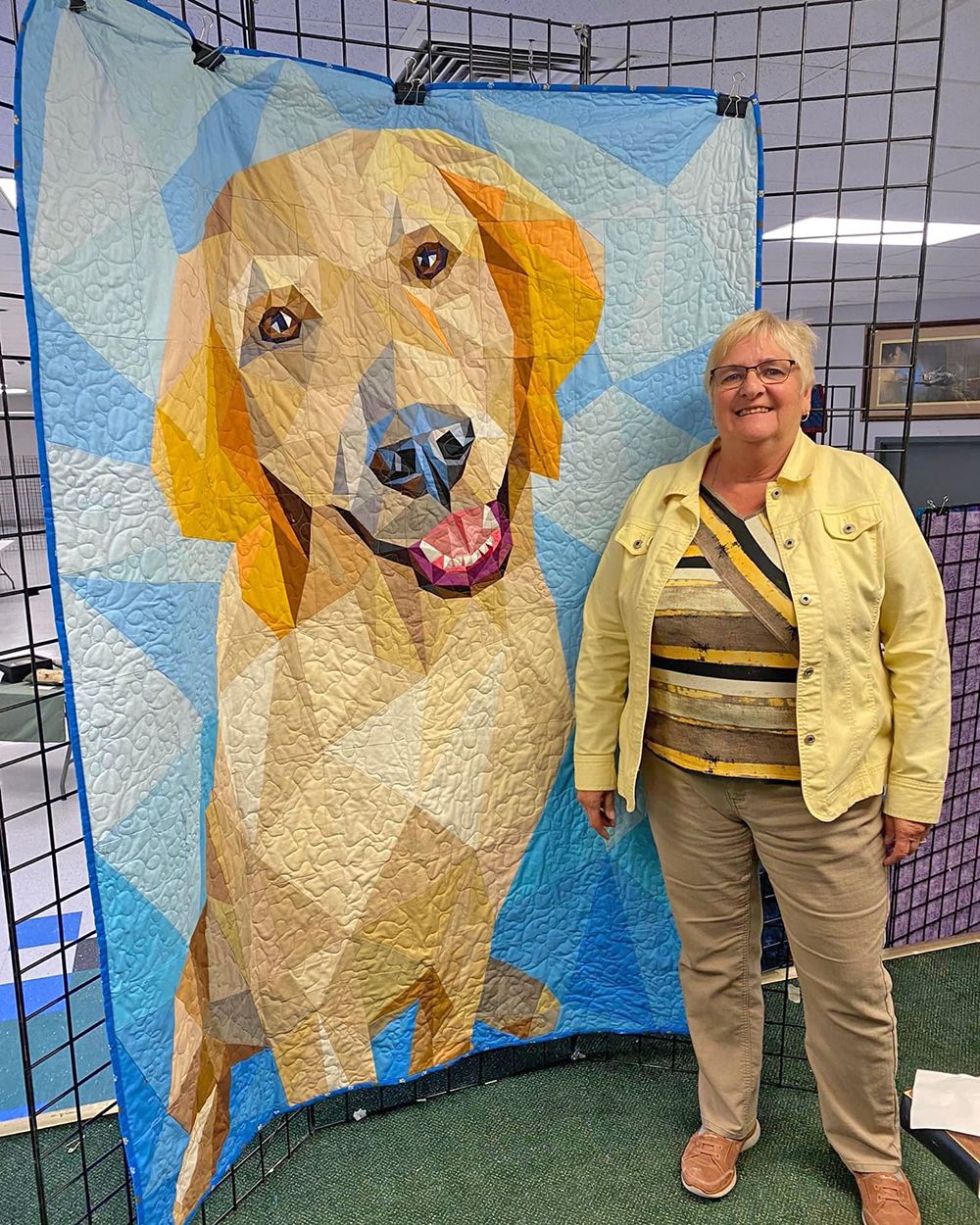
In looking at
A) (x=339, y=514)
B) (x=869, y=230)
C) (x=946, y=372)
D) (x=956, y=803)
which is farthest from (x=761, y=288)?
(x=946, y=372)

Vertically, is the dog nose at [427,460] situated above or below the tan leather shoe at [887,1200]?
above

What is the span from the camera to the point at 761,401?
4.85 feet

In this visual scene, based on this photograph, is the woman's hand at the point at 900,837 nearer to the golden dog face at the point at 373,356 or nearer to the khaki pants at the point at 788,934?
the khaki pants at the point at 788,934

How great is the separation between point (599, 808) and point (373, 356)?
915 millimetres

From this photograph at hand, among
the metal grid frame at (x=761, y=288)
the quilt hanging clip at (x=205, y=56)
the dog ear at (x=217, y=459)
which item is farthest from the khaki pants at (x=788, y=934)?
the quilt hanging clip at (x=205, y=56)

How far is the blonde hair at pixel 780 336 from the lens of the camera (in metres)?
1.49

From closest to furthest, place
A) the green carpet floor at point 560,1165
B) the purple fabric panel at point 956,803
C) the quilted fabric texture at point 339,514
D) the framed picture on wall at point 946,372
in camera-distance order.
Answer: the quilted fabric texture at point 339,514 < the green carpet floor at point 560,1165 < the purple fabric panel at point 956,803 < the framed picture on wall at point 946,372

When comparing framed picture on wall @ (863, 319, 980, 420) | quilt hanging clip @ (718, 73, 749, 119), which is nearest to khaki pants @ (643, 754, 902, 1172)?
quilt hanging clip @ (718, 73, 749, 119)

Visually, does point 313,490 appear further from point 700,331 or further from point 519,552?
point 700,331

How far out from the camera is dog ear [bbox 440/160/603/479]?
1.60 meters

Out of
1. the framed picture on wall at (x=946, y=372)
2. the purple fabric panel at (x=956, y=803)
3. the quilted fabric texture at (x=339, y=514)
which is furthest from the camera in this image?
the framed picture on wall at (x=946, y=372)

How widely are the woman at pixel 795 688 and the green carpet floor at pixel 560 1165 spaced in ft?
0.24

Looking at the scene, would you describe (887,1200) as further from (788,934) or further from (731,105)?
(731,105)

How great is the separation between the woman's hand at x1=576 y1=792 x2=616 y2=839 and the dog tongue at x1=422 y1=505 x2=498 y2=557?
51 cm
